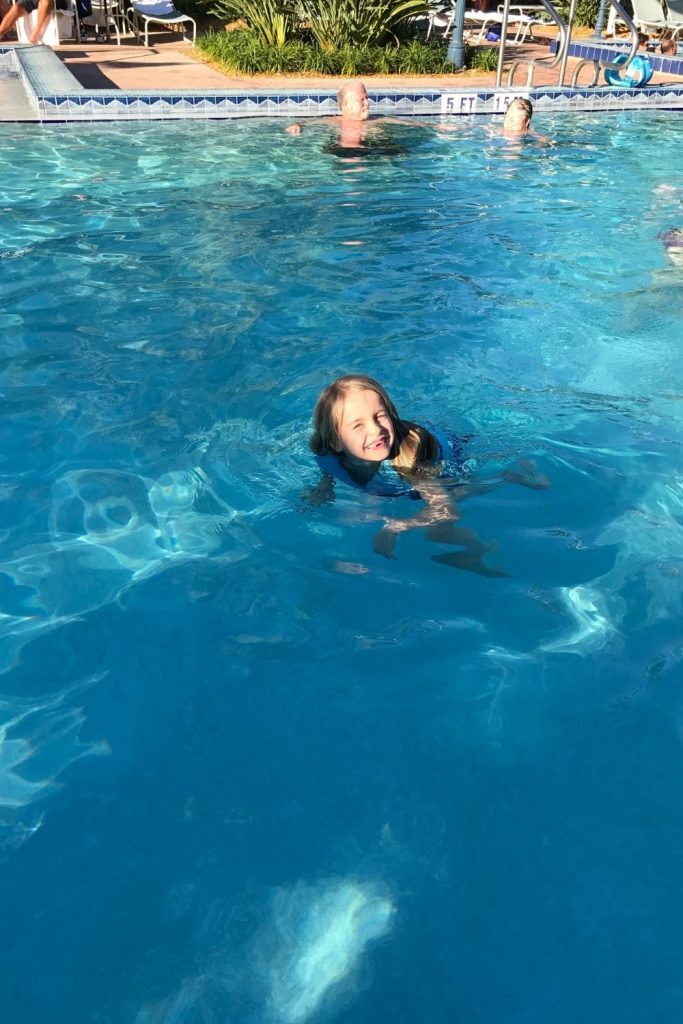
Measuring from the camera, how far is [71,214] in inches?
321

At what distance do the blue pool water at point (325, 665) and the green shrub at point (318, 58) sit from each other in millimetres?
9672

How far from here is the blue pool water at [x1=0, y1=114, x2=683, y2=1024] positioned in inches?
91.2

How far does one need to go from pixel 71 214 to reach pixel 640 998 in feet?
25.6

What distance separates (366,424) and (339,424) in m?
0.13

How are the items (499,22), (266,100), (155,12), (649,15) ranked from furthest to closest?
(499,22) → (649,15) → (155,12) → (266,100)

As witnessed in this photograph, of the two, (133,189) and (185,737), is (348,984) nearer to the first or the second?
(185,737)

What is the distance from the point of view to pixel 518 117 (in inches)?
445

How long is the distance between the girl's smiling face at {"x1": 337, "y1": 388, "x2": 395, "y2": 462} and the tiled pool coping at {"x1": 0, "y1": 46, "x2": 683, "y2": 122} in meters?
9.73

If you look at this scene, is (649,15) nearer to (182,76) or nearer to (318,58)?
(318,58)

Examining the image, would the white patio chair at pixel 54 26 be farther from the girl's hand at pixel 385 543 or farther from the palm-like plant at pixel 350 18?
the girl's hand at pixel 385 543

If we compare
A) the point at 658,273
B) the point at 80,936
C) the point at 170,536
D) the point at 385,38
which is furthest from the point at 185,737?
the point at 385,38

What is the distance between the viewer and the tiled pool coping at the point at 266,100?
11.5 meters

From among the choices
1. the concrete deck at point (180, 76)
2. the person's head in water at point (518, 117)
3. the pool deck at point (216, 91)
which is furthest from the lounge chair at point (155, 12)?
the person's head in water at point (518, 117)

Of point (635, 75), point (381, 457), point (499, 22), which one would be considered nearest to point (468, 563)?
point (381, 457)
